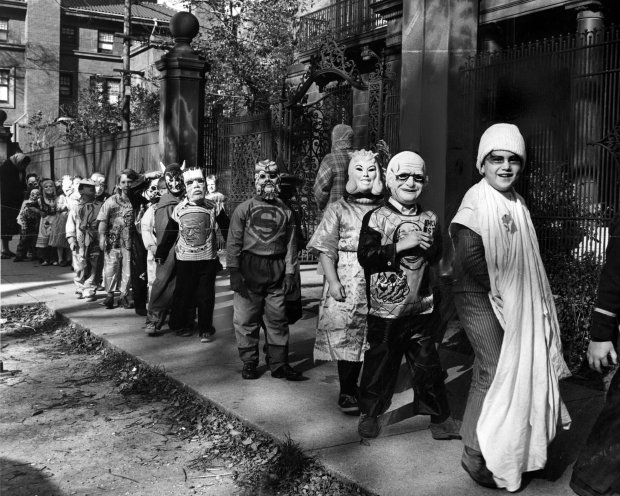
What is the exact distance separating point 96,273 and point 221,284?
2.09 meters

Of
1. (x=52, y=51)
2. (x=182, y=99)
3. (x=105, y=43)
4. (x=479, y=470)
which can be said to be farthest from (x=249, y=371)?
(x=105, y=43)

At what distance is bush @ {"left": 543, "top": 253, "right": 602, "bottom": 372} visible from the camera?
21.7ft

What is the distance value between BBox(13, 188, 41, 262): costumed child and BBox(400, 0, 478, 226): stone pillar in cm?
1181

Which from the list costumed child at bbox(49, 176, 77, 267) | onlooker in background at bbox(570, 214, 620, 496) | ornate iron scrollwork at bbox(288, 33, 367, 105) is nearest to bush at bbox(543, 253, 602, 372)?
onlooker in background at bbox(570, 214, 620, 496)

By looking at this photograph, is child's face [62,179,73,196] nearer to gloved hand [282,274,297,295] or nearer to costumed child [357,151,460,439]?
gloved hand [282,274,297,295]

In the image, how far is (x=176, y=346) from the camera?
7656 millimetres

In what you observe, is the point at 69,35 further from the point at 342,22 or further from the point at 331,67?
the point at 331,67

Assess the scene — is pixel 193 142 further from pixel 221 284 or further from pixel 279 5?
pixel 279 5

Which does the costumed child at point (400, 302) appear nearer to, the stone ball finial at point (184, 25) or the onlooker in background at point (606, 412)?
the onlooker in background at point (606, 412)

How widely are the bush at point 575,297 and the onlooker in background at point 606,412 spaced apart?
124 inches

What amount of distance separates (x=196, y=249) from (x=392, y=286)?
356 centimetres

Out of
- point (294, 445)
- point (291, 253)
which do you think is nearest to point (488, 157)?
point (294, 445)

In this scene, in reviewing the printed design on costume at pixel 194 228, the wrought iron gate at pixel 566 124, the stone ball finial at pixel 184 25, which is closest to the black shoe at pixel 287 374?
the printed design on costume at pixel 194 228

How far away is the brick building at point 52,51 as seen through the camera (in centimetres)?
4859
